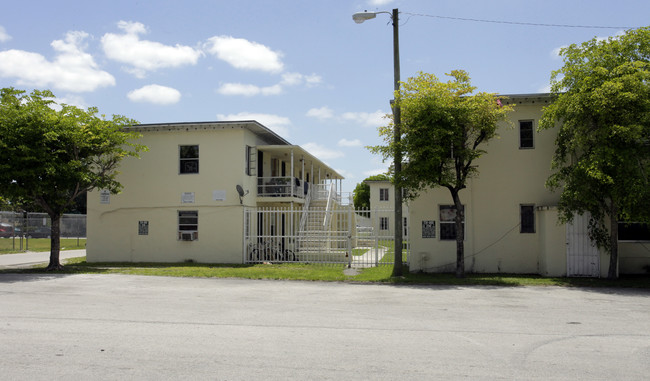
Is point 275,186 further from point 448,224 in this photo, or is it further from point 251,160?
point 448,224

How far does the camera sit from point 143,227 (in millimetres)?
21297

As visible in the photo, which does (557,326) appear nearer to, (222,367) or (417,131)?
(222,367)

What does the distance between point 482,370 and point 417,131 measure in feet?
30.1

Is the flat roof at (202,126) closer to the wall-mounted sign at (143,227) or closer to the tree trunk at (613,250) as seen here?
the wall-mounted sign at (143,227)

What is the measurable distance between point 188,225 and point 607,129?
50.0 ft

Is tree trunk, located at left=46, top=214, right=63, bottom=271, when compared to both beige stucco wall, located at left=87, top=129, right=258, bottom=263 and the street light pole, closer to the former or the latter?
beige stucco wall, located at left=87, top=129, right=258, bottom=263

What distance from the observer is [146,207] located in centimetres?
2128

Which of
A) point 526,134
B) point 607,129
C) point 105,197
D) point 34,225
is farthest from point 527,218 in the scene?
point 34,225

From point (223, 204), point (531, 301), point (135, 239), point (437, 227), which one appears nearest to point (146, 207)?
point (135, 239)

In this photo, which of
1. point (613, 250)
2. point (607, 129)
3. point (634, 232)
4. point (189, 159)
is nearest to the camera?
point (607, 129)

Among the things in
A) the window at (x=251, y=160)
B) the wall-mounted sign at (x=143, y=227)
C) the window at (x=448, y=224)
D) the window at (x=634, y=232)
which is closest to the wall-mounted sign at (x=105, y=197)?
the wall-mounted sign at (x=143, y=227)

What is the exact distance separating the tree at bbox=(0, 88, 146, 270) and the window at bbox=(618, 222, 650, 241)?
16.7 m

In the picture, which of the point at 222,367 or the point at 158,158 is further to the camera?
the point at 158,158

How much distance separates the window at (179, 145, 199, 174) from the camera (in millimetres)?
21078
